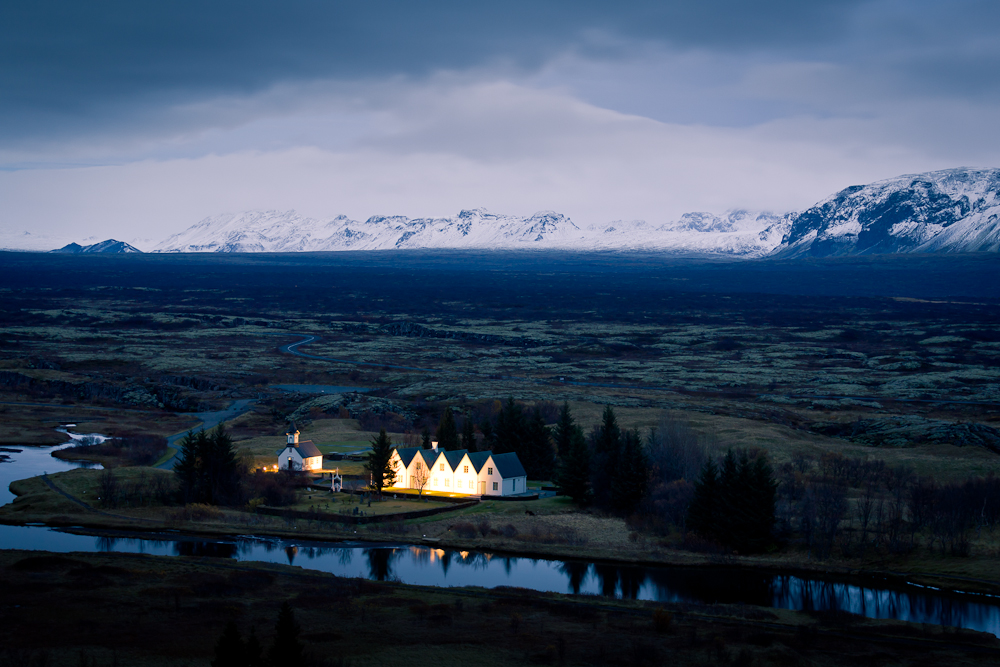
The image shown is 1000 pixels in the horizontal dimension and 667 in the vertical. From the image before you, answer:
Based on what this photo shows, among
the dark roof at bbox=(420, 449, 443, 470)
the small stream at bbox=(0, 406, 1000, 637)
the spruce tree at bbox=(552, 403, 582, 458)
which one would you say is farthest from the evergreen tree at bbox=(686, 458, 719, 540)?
the dark roof at bbox=(420, 449, 443, 470)

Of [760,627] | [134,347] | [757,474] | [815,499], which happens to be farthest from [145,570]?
[134,347]

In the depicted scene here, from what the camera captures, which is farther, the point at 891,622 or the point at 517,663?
the point at 891,622

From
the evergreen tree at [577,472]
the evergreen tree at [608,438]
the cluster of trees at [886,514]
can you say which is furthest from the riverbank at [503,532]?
the evergreen tree at [608,438]

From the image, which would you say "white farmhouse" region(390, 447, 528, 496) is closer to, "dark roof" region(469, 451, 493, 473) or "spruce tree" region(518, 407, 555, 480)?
"dark roof" region(469, 451, 493, 473)

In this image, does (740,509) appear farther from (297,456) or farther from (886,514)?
(297,456)

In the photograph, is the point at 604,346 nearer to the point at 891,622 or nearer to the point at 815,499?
the point at 815,499
